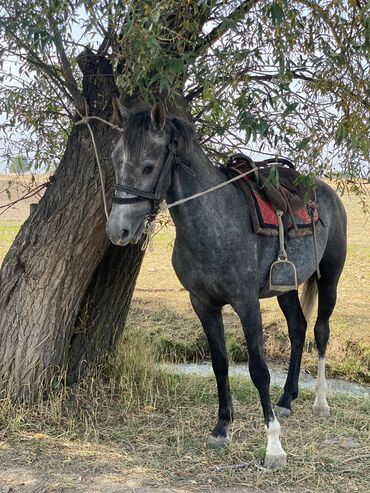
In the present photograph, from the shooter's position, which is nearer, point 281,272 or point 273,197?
point 273,197

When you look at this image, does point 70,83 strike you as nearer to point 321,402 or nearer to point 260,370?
point 260,370

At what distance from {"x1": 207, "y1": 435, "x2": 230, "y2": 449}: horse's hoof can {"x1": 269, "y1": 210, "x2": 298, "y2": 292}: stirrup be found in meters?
1.21

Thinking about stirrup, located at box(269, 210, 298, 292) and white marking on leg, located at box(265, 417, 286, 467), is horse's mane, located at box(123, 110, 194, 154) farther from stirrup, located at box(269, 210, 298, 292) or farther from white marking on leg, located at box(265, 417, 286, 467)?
white marking on leg, located at box(265, 417, 286, 467)

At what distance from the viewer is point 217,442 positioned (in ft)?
16.5

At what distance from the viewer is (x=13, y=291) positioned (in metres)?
5.69

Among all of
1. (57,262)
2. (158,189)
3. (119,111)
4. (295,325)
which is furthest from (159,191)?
(295,325)

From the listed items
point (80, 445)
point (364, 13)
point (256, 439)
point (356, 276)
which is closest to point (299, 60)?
point (364, 13)

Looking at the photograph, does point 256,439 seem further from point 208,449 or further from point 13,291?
point 13,291

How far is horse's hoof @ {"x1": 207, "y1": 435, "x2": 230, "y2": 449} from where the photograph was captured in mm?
5004

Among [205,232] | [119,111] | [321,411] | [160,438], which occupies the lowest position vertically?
[160,438]

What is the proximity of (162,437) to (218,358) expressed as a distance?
776mm

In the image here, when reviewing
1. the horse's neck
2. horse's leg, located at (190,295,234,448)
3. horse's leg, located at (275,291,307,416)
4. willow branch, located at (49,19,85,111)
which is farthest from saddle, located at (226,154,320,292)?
willow branch, located at (49,19,85,111)

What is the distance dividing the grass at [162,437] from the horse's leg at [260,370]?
108 mm

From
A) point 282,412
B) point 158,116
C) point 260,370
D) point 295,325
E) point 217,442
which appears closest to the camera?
point 158,116
